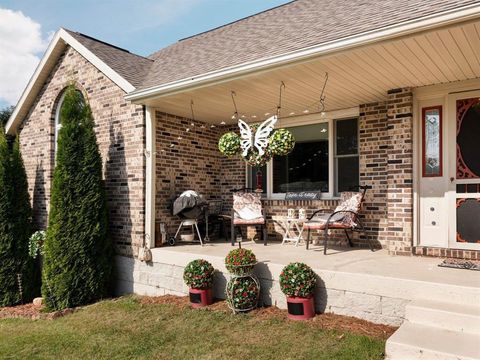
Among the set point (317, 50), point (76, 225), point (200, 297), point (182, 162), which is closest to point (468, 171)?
point (317, 50)

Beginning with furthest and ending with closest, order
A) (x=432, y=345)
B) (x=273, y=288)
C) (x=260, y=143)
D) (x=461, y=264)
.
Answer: (x=260, y=143) → (x=273, y=288) → (x=461, y=264) → (x=432, y=345)

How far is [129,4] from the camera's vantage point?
26.8ft

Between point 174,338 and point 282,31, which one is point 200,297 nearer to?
point 174,338

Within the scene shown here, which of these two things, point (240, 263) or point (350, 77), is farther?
point (350, 77)

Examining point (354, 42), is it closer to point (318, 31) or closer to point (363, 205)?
point (318, 31)

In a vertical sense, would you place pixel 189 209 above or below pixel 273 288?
above

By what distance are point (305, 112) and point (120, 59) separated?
3.95 metres

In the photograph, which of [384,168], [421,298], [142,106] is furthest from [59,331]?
[384,168]

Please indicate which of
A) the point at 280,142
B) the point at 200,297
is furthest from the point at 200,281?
the point at 280,142

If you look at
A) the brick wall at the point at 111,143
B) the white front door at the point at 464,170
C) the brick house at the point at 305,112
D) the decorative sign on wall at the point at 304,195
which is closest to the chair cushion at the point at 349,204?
the brick house at the point at 305,112

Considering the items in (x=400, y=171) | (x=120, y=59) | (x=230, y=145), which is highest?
(x=120, y=59)

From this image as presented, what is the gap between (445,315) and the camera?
11.6 feet

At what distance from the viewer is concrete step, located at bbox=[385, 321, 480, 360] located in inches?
119

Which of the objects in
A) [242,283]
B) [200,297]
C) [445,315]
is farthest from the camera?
[200,297]
